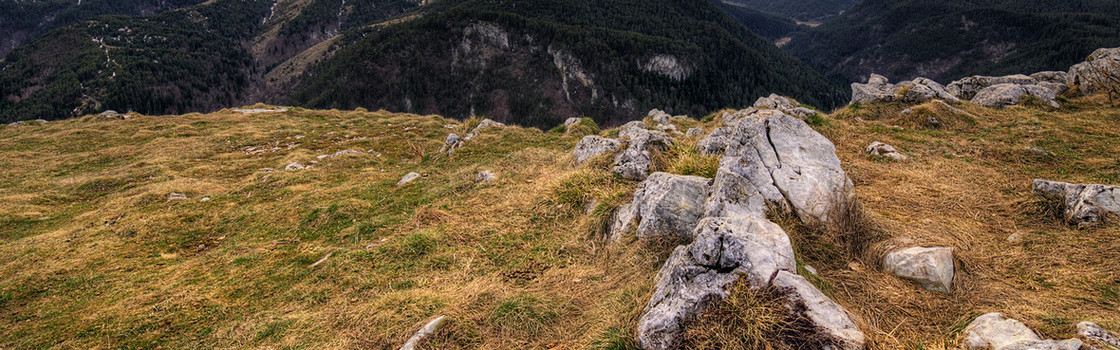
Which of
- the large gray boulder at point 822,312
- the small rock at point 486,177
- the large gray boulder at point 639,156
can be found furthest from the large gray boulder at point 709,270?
the small rock at point 486,177

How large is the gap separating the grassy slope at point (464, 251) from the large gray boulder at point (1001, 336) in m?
0.21

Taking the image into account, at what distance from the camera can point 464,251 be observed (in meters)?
6.17

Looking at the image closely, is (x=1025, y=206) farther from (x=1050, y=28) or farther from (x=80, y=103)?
(x=1050, y=28)

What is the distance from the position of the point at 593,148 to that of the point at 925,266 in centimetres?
619

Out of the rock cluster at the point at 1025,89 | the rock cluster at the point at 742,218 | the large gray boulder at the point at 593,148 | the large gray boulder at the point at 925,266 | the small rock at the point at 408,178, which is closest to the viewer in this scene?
the rock cluster at the point at 742,218

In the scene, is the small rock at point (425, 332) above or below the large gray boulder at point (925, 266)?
below

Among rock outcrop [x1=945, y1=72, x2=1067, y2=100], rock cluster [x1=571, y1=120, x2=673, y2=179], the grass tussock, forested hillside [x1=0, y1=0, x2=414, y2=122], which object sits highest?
Answer: the grass tussock

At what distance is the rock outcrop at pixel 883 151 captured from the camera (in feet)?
30.0

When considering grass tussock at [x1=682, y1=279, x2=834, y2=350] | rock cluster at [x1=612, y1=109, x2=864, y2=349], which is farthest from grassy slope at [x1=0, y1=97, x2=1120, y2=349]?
grass tussock at [x1=682, y1=279, x2=834, y2=350]

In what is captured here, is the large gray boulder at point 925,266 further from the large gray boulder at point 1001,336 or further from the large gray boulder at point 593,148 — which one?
the large gray boulder at point 593,148

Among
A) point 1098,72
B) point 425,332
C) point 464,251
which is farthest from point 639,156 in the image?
point 1098,72

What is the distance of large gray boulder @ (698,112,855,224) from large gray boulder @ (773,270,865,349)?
1.35 meters

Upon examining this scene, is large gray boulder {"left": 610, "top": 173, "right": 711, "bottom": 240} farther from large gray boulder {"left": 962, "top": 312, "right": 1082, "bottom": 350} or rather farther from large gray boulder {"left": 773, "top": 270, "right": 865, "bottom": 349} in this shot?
large gray boulder {"left": 962, "top": 312, "right": 1082, "bottom": 350}

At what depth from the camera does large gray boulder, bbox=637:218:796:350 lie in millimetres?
3627
